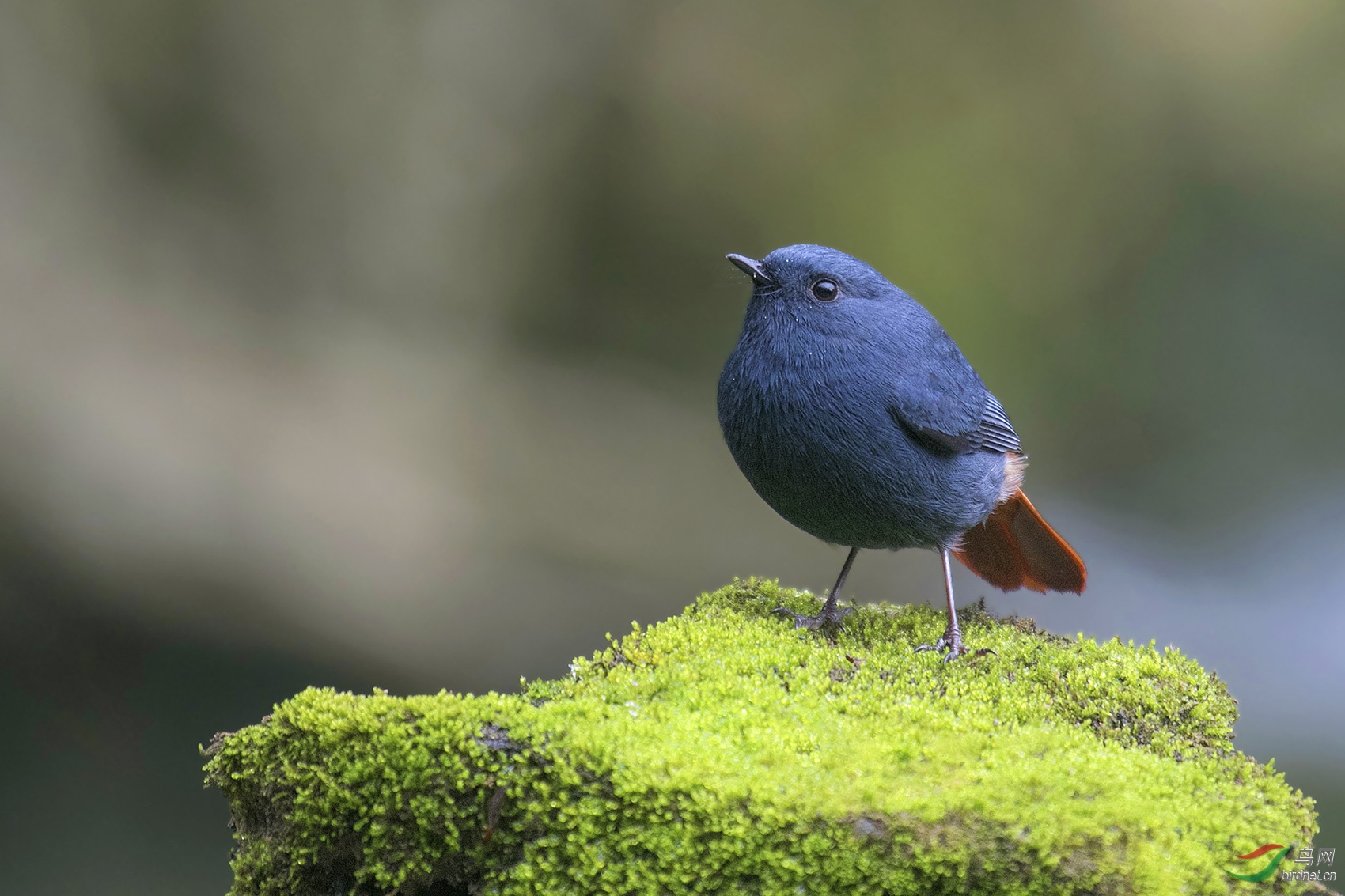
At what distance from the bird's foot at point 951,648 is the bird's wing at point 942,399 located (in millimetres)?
675

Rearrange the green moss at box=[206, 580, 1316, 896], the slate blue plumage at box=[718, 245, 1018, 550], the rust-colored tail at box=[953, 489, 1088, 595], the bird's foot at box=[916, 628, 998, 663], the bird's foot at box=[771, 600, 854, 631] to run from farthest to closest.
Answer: the rust-colored tail at box=[953, 489, 1088, 595], the bird's foot at box=[771, 600, 854, 631], the bird's foot at box=[916, 628, 998, 663], the slate blue plumage at box=[718, 245, 1018, 550], the green moss at box=[206, 580, 1316, 896]

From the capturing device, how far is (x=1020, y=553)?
4.07 meters

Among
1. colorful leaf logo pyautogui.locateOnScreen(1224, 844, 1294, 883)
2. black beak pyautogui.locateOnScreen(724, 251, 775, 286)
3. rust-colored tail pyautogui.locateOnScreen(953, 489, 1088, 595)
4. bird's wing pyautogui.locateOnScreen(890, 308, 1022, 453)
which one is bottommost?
colorful leaf logo pyautogui.locateOnScreen(1224, 844, 1294, 883)

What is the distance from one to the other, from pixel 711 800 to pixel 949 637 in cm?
173

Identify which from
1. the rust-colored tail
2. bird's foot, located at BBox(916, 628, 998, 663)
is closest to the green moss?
bird's foot, located at BBox(916, 628, 998, 663)

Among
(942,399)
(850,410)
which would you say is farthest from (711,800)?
(942,399)

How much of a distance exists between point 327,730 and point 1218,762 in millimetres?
2251

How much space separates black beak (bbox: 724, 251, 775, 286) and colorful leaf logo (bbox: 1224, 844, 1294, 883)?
7.29 ft

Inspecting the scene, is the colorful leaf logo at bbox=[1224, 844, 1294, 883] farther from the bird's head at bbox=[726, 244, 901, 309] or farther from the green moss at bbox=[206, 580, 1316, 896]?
the bird's head at bbox=[726, 244, 901, 309]

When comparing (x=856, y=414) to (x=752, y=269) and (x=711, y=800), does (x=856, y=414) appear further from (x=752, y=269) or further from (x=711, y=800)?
(x=711, y=800)

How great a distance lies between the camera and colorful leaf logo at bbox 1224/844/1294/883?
2.11 metres

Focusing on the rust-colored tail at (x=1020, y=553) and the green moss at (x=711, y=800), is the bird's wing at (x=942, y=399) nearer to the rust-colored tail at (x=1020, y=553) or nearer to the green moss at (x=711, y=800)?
the rust-colored tail at (x=1020, y=553)

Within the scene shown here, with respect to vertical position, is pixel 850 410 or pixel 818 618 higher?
pixel 850 410

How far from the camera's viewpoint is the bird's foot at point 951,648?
3.52 m
